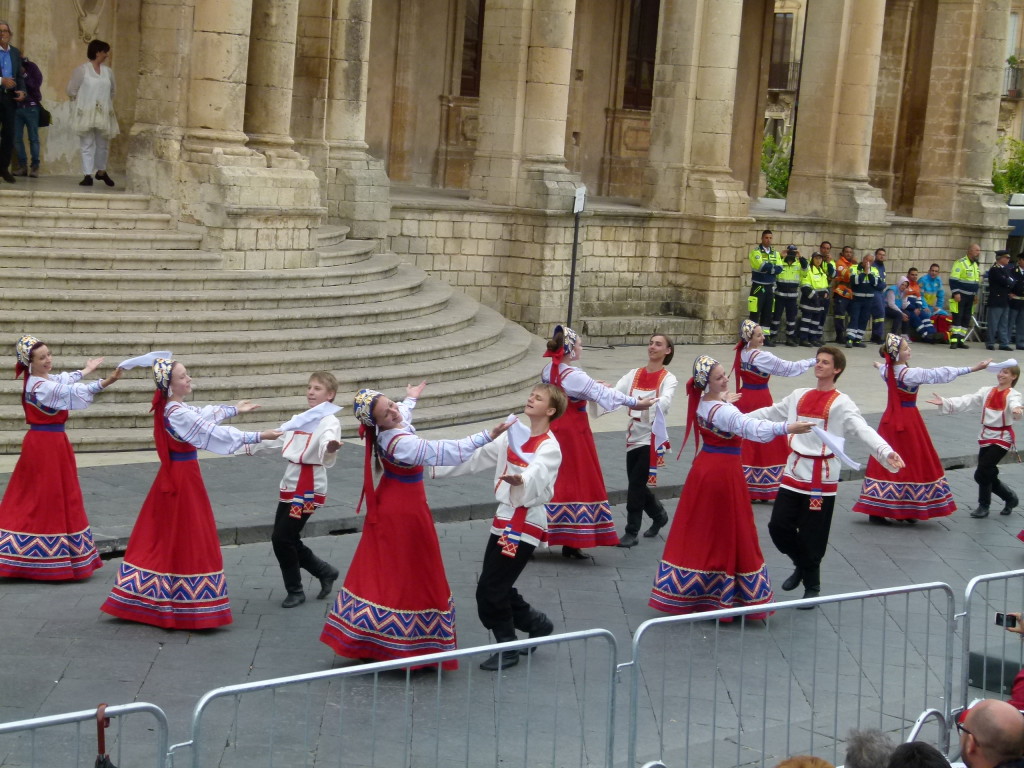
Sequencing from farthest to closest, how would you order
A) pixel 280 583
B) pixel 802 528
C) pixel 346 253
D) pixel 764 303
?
1. pixel 764 303
2. pixel 346 253
3. pixel 802 528
4. pixel 280 583

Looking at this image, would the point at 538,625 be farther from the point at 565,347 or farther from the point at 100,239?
the point at 100,239

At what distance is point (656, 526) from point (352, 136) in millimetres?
9920

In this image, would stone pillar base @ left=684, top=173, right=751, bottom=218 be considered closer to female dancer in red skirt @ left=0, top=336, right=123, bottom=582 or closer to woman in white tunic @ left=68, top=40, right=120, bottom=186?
woman in white tunic @ left=68, top=40, right=120, bottom=186

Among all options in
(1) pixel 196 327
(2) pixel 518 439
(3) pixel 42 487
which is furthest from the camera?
(1) pixel 196 327

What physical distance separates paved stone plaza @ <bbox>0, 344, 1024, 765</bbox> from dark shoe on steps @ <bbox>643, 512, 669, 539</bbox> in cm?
7

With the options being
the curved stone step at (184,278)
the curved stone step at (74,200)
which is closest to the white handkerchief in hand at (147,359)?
the curved stone step at (184,278)

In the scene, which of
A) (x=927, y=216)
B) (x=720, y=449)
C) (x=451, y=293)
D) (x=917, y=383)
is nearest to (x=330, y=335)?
(x=451, y=293)

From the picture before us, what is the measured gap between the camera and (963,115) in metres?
29.8

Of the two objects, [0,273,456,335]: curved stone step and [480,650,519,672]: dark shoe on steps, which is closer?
[480,650,519,672]: dark shoe on steps

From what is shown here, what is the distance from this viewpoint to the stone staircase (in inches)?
570

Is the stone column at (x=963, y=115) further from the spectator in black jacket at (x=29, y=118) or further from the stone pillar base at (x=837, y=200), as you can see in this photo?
the spectator in black jacket at (x=29, y=118)

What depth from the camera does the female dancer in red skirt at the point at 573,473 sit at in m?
11.3

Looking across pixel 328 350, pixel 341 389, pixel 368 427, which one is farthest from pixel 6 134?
→ pixel 368 427

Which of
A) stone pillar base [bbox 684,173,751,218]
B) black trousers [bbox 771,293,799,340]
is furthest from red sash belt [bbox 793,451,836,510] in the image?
black trousers [bbox 771,293,799,340]
